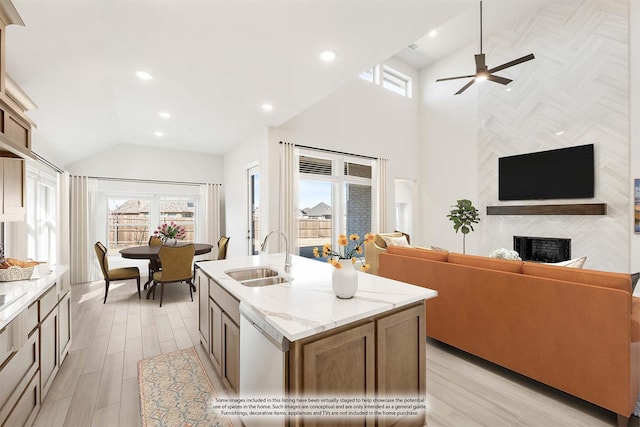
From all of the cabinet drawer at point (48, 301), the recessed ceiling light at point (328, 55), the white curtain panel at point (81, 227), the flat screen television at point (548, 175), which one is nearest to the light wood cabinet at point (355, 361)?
the cabinet drawer at point (48, 301)

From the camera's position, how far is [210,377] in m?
2.24

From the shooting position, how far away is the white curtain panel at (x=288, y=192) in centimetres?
455

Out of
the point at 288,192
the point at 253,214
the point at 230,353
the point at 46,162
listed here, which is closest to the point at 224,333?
the point at 230,353

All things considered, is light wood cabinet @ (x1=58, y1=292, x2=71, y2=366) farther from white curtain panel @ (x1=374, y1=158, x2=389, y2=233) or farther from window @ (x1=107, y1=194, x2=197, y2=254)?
white curtain panel @ (x1=374, y1=158, x2=389, y2=233)

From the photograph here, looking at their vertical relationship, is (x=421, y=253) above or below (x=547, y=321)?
above

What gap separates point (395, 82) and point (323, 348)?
23.6 ft

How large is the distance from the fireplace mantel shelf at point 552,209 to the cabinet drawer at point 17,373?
21.7 feet

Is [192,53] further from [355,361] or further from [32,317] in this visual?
[355,361]

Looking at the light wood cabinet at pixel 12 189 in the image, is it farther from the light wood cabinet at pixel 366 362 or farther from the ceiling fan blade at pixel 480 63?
the ceiling fan blade at pixel 480 63

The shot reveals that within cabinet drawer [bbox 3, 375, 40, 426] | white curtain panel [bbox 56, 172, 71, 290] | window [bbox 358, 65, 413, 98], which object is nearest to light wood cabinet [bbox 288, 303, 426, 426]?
cabinet drawer [bbox 3, 375, 40, 426]

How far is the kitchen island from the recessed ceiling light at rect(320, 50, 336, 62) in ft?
6.54

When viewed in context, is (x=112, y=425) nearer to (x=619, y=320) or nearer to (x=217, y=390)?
(x=217, y=390)

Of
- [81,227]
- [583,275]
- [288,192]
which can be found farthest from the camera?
[81,227]

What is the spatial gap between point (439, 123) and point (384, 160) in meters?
1.80
